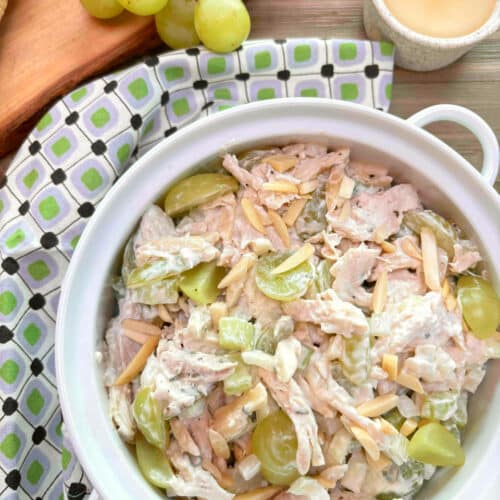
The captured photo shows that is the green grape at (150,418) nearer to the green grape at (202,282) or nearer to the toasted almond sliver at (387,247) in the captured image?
the green grape at (202,282)

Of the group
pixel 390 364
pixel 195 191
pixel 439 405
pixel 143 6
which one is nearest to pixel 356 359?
pixel 390 364

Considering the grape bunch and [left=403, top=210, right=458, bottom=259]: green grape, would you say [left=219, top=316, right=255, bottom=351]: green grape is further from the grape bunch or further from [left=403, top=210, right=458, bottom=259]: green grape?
the grape bunch

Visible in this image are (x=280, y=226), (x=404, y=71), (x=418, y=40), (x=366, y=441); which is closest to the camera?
(x=366, y=441)

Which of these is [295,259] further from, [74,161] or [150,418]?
[74,161]

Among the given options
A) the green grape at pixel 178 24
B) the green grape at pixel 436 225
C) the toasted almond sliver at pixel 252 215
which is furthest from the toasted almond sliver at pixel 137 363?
the green grape at pixel 178 24

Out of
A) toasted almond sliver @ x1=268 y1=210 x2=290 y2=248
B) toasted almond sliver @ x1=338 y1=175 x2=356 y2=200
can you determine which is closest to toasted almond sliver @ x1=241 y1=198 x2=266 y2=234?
toasted almond sliver @ x1=268 y1=210 x2=290 y2=248

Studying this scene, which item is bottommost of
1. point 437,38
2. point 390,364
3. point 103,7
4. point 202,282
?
point 390,364

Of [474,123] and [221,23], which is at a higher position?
[221,23]

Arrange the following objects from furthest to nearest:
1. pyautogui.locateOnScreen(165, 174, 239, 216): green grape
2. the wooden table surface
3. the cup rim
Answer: the wooden table surface → the cup rim → pyautogui.locateOnScreen(165, 174, 239, 216): green grape
